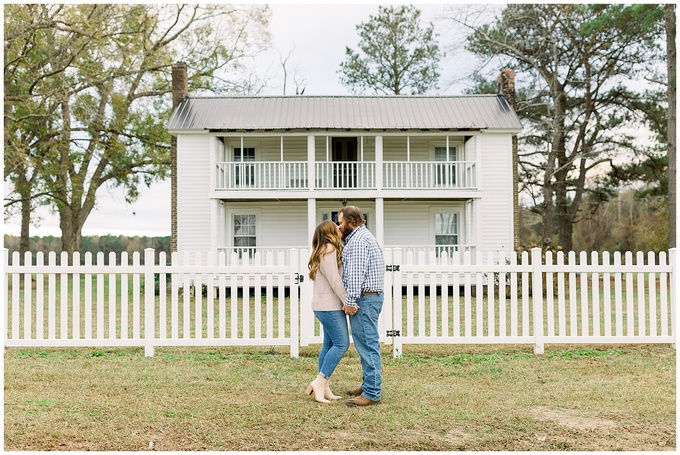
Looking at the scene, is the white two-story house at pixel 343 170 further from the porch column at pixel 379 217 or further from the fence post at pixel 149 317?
the fence post at pixel 149 317

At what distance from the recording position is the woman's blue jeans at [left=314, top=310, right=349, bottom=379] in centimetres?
615

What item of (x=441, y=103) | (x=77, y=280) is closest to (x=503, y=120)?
(x=441, y=103)

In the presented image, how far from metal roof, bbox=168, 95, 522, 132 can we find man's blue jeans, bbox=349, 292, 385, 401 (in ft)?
50.8

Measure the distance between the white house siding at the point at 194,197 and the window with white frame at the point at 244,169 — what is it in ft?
3.65

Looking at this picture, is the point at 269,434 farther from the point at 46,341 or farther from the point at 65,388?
the point at 46,341

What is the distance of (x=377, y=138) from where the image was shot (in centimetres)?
2172

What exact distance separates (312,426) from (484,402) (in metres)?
1.70

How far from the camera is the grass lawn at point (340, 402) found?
498 centimetres

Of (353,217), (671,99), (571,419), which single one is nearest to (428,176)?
(671,99)

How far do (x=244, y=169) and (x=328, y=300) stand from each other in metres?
16.4

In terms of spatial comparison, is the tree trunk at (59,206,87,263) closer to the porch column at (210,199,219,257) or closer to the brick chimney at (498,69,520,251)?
the porch column at (210,199,219,257)

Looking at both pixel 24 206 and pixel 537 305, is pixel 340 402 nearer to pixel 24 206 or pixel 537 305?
pixel 537 305

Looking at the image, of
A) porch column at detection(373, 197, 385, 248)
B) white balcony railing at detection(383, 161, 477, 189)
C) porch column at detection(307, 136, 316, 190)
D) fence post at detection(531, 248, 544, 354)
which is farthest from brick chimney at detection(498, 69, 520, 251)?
fence post at detection(531, 248, 544, 354)

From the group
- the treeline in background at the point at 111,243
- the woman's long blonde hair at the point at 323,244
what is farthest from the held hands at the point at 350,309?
the treeline in background at the point at 111,243
